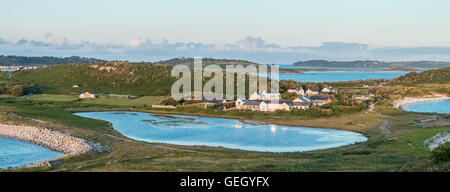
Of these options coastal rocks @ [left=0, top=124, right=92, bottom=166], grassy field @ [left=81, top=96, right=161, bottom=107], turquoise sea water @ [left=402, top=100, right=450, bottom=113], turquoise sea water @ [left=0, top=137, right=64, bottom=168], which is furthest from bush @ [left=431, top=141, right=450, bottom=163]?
grassy field @ [left=81, top=96, right=161, bottom=107]

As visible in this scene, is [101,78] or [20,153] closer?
[20,153]

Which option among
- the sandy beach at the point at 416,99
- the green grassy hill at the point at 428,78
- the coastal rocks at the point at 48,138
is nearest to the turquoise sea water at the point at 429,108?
the sandy beach at the point at 416,99

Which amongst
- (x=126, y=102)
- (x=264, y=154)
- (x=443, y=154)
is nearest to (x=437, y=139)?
(x=264, y=154)

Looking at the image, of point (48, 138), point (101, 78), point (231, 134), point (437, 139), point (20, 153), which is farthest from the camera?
point (101, 78)

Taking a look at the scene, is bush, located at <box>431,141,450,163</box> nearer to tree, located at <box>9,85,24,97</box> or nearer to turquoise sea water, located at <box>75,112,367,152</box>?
turquoise sea water, located at <box>75,112,367,152</box>

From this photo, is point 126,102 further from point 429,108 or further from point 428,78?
point 428,78

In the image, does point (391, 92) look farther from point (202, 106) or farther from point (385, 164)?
point (385, 164)

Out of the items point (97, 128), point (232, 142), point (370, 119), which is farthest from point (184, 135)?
point (370, 119)
